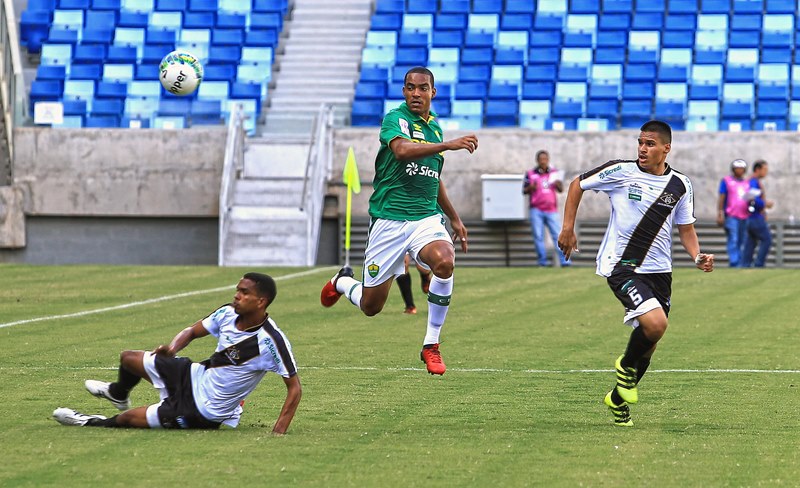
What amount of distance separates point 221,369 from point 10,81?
72.6ft

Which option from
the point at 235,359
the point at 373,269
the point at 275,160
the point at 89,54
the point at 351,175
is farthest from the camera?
the point at 89,54

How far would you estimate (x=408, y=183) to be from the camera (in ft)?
33.9

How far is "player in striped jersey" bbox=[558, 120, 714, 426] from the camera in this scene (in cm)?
849

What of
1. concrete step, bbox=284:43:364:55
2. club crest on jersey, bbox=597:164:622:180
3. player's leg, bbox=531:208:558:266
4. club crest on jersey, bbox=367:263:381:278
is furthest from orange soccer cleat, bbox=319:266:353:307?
concrete step, bbox=284:43:364:55

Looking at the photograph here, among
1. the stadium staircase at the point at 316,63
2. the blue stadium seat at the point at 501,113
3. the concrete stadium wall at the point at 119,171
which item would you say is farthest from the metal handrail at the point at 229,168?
the blue stadium seat at the point at 501,113

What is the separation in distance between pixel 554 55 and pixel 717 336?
55.0 ft

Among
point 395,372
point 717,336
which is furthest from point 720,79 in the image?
point 395,372

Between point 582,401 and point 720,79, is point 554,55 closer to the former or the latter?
point 720,79

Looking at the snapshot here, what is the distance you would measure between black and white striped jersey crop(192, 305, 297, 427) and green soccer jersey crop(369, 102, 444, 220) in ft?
8.53

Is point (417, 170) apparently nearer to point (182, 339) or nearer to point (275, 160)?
point (182, 339)

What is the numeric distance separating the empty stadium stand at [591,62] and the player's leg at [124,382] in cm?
2052

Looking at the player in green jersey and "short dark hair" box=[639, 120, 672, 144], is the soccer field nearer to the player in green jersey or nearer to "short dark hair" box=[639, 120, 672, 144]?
the player in green jersey

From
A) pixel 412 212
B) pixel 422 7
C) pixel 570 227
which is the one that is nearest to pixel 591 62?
pixel 422 7

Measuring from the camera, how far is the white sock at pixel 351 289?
10.8 m
